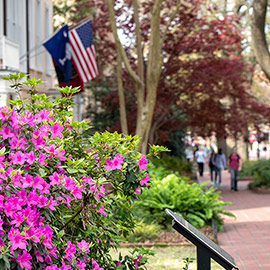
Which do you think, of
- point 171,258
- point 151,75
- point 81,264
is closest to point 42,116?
point 81,264

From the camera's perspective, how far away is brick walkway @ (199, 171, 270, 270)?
30.9 feet

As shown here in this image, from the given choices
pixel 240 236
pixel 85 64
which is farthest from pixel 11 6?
pixel 240 236

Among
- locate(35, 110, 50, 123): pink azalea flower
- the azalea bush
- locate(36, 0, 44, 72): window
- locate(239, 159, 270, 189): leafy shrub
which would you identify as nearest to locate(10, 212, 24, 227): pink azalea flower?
the azalea bush

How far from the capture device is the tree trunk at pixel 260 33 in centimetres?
1477

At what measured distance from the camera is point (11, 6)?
677 inches

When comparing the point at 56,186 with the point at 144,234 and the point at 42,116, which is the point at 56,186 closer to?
the point at 42,116

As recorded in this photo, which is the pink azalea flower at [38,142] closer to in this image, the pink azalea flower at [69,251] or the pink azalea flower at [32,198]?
the pink azalea flower at [32,198]

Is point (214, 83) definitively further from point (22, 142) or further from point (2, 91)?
point (22, 142)

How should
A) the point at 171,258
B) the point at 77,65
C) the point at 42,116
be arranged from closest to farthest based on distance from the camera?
the point at 42,116 → the point at 171,258 → the point at 77,65

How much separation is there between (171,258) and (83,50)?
26.7ft

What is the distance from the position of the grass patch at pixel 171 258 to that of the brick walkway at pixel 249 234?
60 cm

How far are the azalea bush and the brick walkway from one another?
15.3 ft

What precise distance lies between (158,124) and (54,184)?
1706 cm

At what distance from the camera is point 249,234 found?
1210cm
